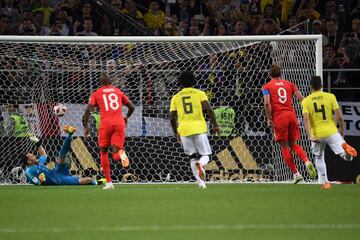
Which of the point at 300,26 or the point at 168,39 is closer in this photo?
the point at 168,39

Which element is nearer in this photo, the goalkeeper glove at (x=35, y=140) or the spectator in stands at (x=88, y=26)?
the goalkeeper glove at (x=35, y=140)

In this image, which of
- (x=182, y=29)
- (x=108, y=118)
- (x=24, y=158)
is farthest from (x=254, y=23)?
(x=108, y=118)

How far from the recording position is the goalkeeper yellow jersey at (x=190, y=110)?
14883mm

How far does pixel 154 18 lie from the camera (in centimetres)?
2211

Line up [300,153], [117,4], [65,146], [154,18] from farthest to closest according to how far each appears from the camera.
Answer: [154,18] → [117,4] → [65,146] → [300,153]

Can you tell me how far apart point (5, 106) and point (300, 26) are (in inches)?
283

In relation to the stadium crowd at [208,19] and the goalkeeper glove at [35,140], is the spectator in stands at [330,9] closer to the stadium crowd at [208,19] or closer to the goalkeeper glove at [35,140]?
the stadium crowd at [208,19]

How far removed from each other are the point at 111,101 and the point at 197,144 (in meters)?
1.58

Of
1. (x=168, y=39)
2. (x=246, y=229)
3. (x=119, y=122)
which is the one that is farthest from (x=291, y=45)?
(x=246, y=229)

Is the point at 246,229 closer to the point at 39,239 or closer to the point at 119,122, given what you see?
the point at 39,239

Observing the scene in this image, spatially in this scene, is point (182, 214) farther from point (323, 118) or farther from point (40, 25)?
point (40, 25)

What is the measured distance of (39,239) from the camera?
8742 mm

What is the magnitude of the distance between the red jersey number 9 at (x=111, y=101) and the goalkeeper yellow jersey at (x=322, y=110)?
305cm

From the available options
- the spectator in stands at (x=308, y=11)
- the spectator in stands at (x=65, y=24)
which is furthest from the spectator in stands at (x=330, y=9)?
the spectator in stands at (x=65, y=24)
